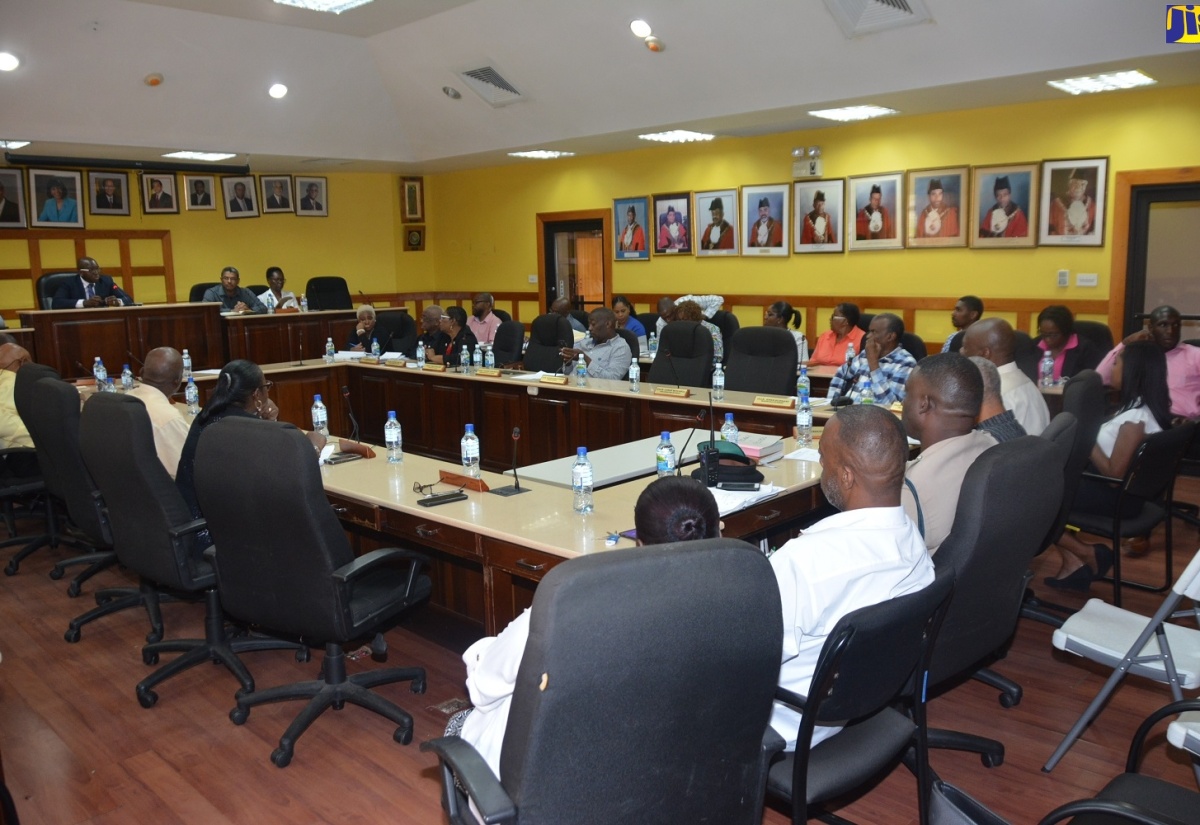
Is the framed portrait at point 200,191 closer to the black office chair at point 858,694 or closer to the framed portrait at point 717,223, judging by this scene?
the framed portrait at point 717,223

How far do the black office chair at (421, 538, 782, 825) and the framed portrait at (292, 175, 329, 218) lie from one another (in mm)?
11302

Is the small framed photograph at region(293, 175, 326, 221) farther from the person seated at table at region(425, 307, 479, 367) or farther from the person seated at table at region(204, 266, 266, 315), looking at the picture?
the person seated at table at region(425, 307, 479, 367)

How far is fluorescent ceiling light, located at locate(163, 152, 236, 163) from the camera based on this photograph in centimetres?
926

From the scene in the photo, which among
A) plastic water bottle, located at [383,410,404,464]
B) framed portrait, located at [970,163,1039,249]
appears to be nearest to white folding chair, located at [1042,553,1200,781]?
plastic water bottle, located at [383,410,404,464]

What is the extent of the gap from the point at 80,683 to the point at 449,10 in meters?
6.37

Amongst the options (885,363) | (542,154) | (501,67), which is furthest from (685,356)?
(542,154)

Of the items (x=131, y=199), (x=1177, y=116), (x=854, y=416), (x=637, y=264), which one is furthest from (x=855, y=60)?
(x=131, y=199)

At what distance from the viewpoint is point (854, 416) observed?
7.17 feet

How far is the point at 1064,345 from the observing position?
243 inches

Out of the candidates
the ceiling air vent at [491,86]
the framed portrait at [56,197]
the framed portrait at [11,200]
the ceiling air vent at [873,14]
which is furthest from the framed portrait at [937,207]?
the framed portrait at [11,200]

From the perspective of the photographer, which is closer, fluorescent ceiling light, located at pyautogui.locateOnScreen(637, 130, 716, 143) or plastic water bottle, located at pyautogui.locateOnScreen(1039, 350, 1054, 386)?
plastic water bottle, located at pyautogui.locateOnScreen(1039, 350, 1054, 386)

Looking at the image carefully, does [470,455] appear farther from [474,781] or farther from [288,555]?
[474,781]

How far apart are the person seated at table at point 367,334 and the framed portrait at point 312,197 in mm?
4163

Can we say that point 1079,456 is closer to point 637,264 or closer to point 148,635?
point 148,635
